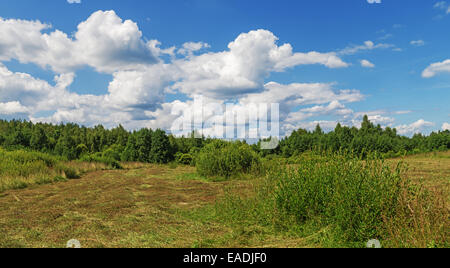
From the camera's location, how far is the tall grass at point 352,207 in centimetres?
421

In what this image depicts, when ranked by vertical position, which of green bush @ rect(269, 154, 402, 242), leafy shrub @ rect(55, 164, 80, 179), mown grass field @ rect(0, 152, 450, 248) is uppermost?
green bush @ rect(269, 154, 402, 242)

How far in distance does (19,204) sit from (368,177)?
1021 centimetres

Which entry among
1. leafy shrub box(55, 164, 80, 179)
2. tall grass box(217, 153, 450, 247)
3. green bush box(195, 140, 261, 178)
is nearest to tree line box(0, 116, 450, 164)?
leafy shrub box(55, 164, 80, 179)

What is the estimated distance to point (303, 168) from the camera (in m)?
5.95

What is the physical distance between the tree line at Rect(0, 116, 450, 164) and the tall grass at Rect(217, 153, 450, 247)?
21.6m

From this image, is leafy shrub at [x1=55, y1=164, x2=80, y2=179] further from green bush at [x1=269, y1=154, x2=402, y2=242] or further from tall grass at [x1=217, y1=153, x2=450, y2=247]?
green bush at [x1=269, y1=154, x2=402, y2=242]

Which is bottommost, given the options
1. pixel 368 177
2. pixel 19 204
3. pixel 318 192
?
pixel 19 204

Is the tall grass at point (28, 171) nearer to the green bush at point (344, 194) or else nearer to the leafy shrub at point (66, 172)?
the leafy shrub at point (66, 172)

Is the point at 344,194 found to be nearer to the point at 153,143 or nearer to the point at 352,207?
the point at 352,207

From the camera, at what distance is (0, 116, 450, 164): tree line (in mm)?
35938

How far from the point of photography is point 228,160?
15414 millimetres
